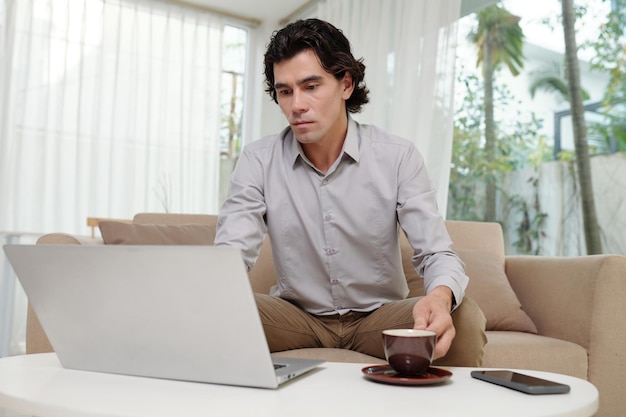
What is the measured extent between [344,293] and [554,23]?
2.36 metres

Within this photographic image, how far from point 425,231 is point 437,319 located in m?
0.39

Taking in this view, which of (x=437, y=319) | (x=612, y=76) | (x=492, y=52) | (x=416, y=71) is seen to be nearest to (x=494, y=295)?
(x=437, y=319)

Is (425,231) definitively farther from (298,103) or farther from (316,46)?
(316,46)

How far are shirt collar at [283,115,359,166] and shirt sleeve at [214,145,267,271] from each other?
97mm

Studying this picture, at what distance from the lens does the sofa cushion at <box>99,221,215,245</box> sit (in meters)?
2.07

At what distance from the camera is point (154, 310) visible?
0.86 metres

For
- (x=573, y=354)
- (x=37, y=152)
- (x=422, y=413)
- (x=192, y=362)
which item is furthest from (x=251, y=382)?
(x=37, y=152)

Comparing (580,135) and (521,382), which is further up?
(580,135)

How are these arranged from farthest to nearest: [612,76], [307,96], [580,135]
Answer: [580,135] → [612,76] → [307,96]

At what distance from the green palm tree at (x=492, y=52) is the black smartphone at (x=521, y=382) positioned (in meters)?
2.69

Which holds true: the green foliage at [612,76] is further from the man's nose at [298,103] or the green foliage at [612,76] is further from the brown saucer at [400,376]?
the brown saucer at [400,376]

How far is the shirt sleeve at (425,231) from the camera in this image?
1.32 meters

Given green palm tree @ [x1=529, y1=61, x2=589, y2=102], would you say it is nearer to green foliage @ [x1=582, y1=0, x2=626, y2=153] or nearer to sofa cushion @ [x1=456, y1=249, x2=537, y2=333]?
green foliage @ [x1=582, y1=0, x2=626, y2=153]

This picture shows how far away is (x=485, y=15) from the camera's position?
11.8ft
